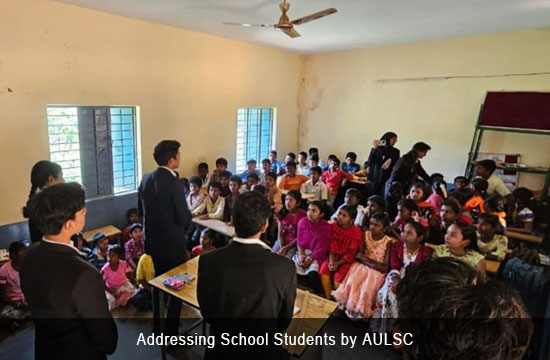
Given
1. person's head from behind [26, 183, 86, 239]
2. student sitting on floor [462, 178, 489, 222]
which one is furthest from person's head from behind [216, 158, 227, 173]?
person's head from behind [26, 183, 86, 239]

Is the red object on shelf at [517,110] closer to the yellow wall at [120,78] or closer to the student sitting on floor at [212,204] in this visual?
the yellow wall at [120,78]

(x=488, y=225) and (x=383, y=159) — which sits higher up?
(x=383, y=159)

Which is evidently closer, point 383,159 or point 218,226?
point 218,226

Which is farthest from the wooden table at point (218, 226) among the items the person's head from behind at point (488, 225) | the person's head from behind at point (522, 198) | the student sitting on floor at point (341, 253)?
the person's head from behind at point (522, 198)

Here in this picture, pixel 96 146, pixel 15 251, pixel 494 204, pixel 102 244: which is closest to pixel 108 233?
pixel 102 244

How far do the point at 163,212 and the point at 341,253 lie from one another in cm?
167

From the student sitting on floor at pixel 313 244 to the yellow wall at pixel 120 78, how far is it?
2751mm

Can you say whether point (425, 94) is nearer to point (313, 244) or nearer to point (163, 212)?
point (313, 244)

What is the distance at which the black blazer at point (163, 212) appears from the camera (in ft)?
8.20

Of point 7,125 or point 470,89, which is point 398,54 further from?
point 7,125

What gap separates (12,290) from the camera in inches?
119

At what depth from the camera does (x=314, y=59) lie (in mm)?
7285

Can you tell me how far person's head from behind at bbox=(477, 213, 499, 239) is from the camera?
298cm

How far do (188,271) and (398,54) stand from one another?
554 centimetres
